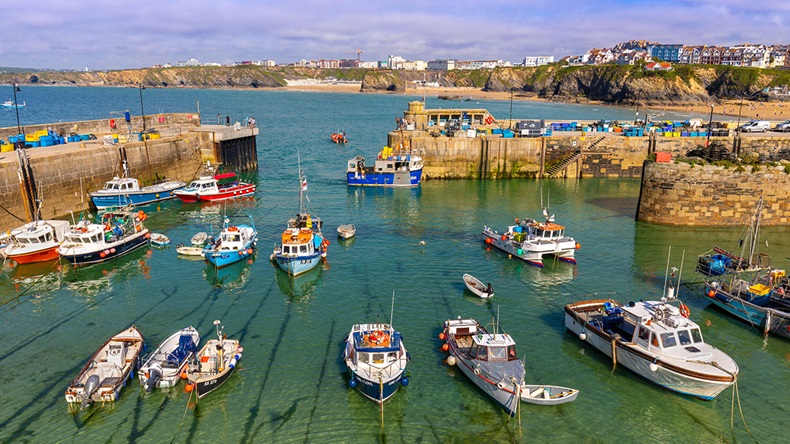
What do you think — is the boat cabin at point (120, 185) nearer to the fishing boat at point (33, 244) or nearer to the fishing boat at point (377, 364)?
the fishing boat at point (33, 244)

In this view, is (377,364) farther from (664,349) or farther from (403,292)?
(664,349)

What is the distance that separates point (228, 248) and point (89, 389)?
661 inches

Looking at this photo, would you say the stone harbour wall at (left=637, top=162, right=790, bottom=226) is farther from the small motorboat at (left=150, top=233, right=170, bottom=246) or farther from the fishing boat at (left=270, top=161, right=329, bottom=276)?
the small motorboat at (left=150, top=233, right=170, bottom=246)

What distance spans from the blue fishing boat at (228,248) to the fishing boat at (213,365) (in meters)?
12.5

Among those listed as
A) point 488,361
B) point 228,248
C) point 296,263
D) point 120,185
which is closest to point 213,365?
point 488,361

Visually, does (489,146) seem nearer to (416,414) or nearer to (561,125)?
(561,125)

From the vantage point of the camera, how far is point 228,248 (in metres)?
37.1

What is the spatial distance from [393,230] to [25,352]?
2765 centimetres

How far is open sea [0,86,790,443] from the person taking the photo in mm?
20438

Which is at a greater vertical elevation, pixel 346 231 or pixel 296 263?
pixel 346 231

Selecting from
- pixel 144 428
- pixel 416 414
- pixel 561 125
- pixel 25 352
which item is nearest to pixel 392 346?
pixel 416 414

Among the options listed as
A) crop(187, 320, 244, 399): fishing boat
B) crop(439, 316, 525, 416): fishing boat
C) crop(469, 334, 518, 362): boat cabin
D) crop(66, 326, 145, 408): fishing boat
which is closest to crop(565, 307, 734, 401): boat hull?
crop(439, 316, 525, 416): fishing boat

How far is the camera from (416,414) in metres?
21.2

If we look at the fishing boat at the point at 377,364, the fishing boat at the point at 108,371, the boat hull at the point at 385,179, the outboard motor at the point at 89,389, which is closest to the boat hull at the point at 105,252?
the fishing boat at the point at 108,371
